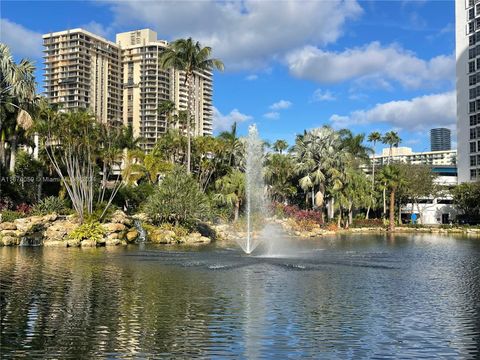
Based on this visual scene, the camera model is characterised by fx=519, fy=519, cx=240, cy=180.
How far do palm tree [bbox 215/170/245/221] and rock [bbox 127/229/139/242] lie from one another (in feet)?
51.7

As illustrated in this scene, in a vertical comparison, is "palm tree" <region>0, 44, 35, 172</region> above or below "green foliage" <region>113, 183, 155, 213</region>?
above

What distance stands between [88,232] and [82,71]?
140 m


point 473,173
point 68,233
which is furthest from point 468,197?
point 68,233

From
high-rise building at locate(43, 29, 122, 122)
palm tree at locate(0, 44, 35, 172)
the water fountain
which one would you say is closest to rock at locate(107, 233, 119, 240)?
the water fountain

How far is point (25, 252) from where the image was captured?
33656 mm

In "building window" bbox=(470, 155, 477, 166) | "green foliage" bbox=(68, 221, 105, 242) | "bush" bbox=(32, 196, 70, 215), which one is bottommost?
"green foliage" bbox=(68, 221, 105, 242)

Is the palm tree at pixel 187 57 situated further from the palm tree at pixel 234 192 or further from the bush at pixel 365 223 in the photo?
the bush at pixel 365 223

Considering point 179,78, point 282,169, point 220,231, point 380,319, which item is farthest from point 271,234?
point 179,78

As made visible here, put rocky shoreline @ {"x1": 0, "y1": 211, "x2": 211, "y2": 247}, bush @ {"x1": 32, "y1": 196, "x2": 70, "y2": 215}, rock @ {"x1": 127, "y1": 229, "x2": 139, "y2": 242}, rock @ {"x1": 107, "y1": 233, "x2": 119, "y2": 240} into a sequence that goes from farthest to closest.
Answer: bush @ {"x1": 32, "y1": 196, "x2": 70, "y2": 215}
rock @ {"x1": 127, "y1": 229, "x2": 139, "y2": 242}
rock @ {"x1": 107, "y1": 233, "x2": 119, "y2": 240}
rocky shoreline @ {"x1": 0, "y1": 211, "x2": 211, "y2": 247}

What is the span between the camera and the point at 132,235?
4431cm

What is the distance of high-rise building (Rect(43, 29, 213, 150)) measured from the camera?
→ 6658 inches

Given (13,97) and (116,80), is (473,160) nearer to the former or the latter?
(13,97)

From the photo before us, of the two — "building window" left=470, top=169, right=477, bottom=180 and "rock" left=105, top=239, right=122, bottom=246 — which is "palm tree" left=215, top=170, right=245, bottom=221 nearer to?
"rock" left=105, top=239, right=122, bottom=246

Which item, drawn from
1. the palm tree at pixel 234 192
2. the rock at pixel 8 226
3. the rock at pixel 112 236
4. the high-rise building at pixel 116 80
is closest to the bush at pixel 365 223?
the palm tree at pixel 234 192
